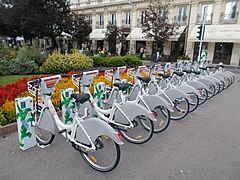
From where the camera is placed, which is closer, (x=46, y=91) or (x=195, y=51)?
(x=46, y=91)

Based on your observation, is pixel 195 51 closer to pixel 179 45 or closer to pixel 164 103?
pixel 179 45

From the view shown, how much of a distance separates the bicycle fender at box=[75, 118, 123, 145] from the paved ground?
0.49 m

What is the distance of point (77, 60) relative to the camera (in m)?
8.68

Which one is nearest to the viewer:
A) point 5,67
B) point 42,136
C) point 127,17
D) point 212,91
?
point 42,136

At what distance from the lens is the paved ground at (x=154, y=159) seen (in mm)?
2512

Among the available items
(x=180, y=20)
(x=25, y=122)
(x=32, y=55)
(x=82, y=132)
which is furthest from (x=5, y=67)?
(x=180, y=20)

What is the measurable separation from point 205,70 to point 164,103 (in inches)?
180

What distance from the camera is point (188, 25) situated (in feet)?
67.7

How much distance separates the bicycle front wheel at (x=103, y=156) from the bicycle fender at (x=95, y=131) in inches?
4.0

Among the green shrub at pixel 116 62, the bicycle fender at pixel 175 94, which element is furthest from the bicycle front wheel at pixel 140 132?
the green shrub at pixel 116 62

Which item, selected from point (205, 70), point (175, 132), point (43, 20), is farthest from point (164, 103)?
point (43, 20)

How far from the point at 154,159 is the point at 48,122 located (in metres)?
1.73

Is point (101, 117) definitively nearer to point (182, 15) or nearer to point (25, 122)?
point (25, 122)

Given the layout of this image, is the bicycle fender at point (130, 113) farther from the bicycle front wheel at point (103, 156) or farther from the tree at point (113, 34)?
the tree at point (113, 34)
